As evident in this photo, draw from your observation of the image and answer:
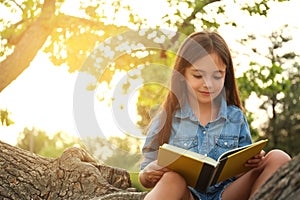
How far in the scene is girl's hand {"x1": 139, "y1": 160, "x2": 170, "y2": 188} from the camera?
282 centimetres

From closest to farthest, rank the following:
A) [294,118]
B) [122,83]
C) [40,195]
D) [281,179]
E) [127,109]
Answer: [281,179]
[40,195]
[127,109]
[122,83]
[294,118]

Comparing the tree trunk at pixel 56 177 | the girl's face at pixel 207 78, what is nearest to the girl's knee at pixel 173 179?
the girl's face at pixel 207 78

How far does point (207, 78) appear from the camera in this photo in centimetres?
307

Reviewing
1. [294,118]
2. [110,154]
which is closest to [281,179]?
[110,154]

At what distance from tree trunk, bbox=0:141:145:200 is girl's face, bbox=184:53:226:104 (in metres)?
1.54

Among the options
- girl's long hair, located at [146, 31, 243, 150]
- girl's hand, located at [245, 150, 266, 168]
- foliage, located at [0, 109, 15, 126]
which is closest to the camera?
girl's hand, located at [245, 150, 266, 168]

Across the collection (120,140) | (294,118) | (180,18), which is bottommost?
(294,118)

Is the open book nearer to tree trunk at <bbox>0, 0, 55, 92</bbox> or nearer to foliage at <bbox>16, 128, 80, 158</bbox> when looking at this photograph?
tree trunk at <bbox>0, 0, 55, 92</bbox>

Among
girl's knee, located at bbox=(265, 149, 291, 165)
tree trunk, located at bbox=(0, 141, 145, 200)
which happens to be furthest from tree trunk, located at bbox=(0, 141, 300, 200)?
girl's knee, located at bbox=(265, 149, 291, 165)

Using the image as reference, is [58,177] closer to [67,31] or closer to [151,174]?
[151,174]

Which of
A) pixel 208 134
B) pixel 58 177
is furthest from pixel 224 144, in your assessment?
pixel 58 177

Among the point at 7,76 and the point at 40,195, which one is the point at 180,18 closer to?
the point at 7,76

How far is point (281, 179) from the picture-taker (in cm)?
194

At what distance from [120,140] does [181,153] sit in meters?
3.72
